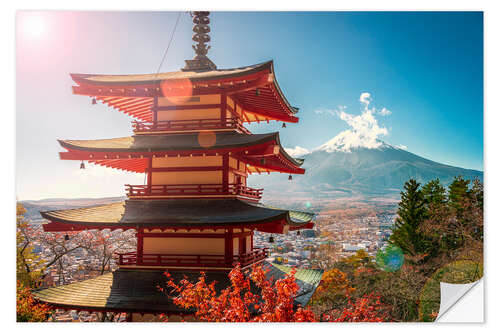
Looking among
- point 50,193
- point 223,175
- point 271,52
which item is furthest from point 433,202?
point 50,193

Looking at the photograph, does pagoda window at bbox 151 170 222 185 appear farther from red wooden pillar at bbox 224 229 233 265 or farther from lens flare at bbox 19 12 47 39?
lens flare at bbox 19 12 47 39

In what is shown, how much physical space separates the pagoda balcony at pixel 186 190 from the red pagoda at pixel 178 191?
0.02 meters

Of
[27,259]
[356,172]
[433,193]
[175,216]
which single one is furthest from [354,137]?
[175,216]

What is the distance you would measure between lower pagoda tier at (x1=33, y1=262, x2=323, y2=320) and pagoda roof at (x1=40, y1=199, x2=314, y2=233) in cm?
87

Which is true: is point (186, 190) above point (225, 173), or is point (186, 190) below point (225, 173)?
below

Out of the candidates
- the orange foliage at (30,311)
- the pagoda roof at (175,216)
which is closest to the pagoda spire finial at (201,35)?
the pagoda roof at (175,216)

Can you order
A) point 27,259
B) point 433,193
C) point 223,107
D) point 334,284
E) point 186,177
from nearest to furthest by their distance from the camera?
point 186,177 < point 223,107 < point 27,259 < point 334,284 < point 433,193

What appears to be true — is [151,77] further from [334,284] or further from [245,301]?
[334,284]

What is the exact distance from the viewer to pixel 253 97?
8.17 meters

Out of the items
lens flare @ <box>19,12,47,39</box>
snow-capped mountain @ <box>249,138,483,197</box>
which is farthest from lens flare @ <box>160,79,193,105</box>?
snow-capped mountain @ <box>249,138,483,197</box>

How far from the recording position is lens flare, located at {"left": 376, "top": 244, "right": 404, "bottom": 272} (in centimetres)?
1844

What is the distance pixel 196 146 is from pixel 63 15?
3.91 metres

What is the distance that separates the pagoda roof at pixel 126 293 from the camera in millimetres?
5875

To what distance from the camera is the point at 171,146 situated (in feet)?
22.3
